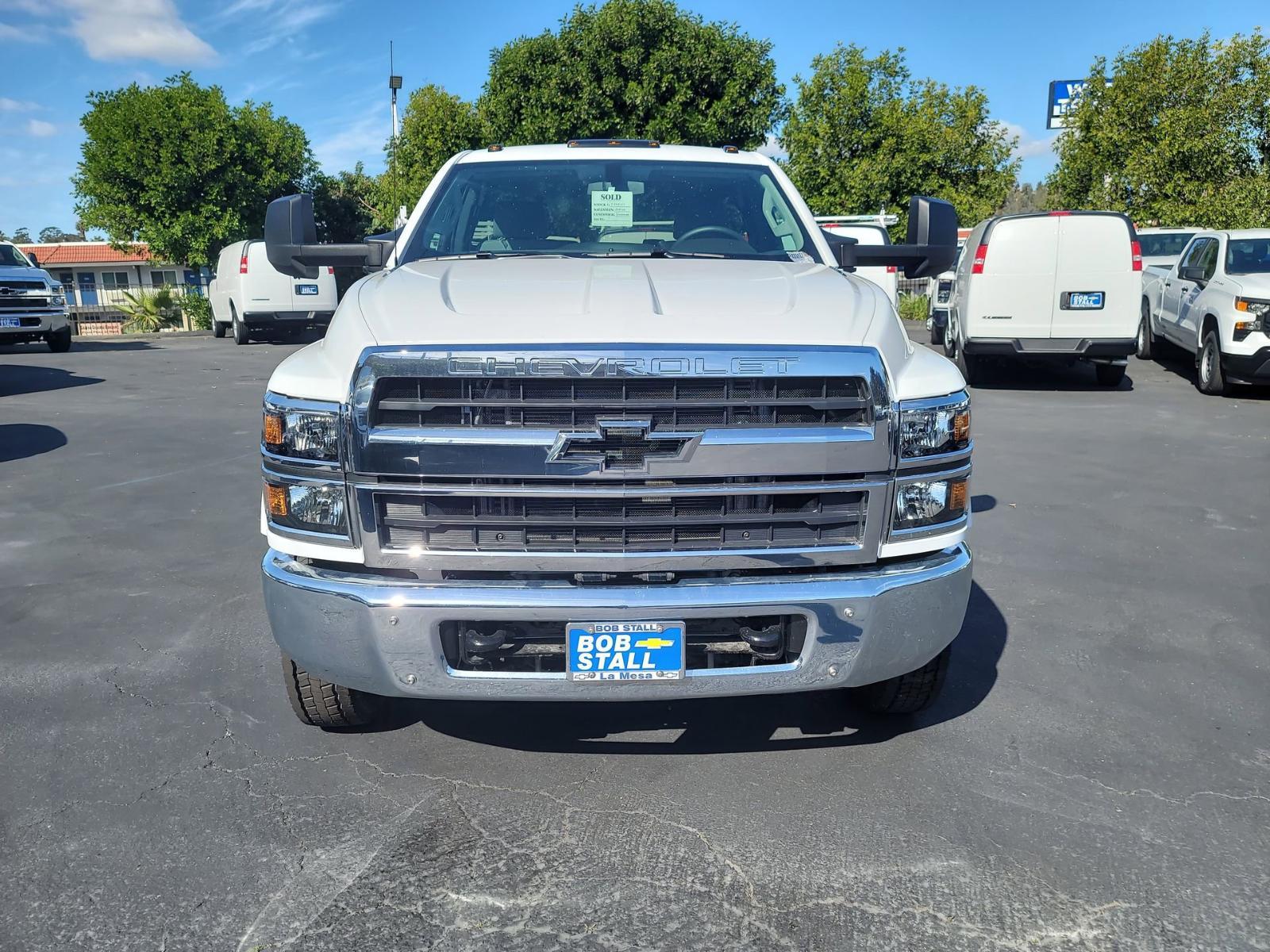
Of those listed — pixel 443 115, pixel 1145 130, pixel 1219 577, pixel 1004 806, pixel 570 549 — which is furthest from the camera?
pixel 443 115

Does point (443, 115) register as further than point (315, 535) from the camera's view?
Yes

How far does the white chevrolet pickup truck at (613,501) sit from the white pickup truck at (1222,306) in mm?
9851

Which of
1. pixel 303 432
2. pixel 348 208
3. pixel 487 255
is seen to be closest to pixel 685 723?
pixel 303 432

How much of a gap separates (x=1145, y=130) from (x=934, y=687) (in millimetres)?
24473

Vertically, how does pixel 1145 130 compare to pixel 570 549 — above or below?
above

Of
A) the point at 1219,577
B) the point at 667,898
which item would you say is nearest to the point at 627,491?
the point at 667,898

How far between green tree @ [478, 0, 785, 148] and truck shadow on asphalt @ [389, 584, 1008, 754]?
27.1 meters

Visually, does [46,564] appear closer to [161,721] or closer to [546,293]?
[161,721]

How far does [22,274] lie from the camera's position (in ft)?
59.3

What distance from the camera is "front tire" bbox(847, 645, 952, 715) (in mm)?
3451

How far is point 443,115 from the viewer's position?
41.5m

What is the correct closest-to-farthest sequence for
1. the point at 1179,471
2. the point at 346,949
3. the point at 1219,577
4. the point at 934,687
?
the point at 346,949 → the point at 934,687 → the point at 1219,577 → the point at 1179,471

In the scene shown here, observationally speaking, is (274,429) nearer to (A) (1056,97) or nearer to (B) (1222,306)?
(B) (1222,306)

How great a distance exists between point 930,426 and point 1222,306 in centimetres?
1042
